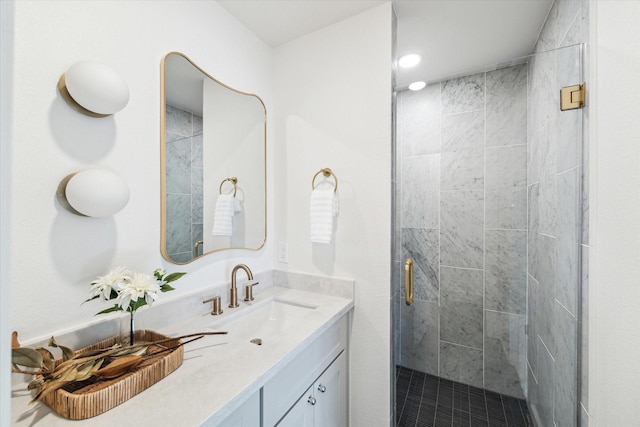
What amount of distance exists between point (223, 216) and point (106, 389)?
0.87m

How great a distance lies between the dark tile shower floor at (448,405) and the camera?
1.55 metres

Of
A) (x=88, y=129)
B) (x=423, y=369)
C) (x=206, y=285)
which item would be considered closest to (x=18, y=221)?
(x=88, y=129)

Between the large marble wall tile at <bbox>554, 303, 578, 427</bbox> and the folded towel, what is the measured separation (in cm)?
109

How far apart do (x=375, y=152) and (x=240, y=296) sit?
106 centimetres

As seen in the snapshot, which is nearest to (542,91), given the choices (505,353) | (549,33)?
(549,33)

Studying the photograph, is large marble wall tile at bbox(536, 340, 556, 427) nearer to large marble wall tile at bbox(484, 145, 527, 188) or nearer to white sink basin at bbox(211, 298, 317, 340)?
large marble wall tile at bbox(484, 145, 527, 188)

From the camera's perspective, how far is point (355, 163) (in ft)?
4.90

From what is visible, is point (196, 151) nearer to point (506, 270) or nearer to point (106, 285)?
point (106, 285)

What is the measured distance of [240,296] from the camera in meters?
1.51

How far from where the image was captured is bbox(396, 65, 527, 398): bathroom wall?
1.43 metres

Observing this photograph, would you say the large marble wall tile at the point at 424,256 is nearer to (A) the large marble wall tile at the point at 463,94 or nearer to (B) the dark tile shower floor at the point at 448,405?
(B) the dark tile shower floor at the point at 448,405

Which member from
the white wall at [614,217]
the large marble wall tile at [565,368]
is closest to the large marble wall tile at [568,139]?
the white wall at [614,217]

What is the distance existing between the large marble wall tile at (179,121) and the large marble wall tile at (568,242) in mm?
1664

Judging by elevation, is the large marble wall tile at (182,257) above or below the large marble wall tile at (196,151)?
below
